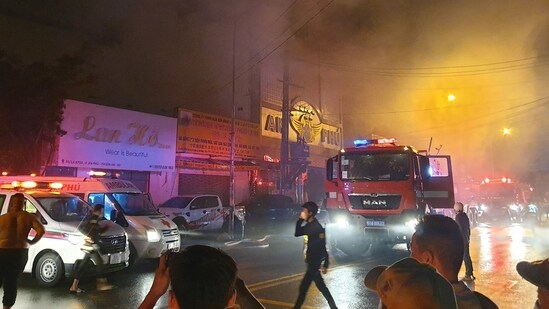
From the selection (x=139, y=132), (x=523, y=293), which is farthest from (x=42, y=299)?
(x=139, y=132)

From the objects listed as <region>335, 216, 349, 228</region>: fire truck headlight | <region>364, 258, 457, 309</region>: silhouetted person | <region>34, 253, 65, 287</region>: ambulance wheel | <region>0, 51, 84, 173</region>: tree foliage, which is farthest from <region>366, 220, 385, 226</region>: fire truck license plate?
<region>0, 51, 84, 173</region>: tree foliage

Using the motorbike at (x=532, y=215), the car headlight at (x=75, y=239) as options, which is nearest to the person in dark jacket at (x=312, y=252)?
the car headlight at (x=75, y=239)

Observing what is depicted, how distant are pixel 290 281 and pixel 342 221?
3.17m

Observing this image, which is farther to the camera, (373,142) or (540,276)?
(373,142)

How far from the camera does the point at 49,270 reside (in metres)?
6.95

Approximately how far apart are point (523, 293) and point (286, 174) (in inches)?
543

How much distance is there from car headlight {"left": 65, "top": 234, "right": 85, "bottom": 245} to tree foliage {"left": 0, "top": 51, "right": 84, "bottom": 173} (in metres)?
6.27

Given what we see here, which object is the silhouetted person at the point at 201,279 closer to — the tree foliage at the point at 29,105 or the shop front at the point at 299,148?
the tree foliage at the point at 29,105

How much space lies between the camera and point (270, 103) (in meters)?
22.5

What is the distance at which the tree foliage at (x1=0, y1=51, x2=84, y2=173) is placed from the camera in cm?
1145

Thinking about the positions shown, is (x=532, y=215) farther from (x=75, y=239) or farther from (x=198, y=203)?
(x=75, y=239)

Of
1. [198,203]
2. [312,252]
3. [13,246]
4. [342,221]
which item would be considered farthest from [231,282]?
[198,203]

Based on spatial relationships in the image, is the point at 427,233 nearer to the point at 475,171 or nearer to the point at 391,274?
the point at 391,274

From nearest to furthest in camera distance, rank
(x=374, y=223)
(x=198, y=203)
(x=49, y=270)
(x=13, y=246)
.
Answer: (x=13, y=246)
(x=49, y=270)
(x=374, y=223)
(x=198, y=203)
